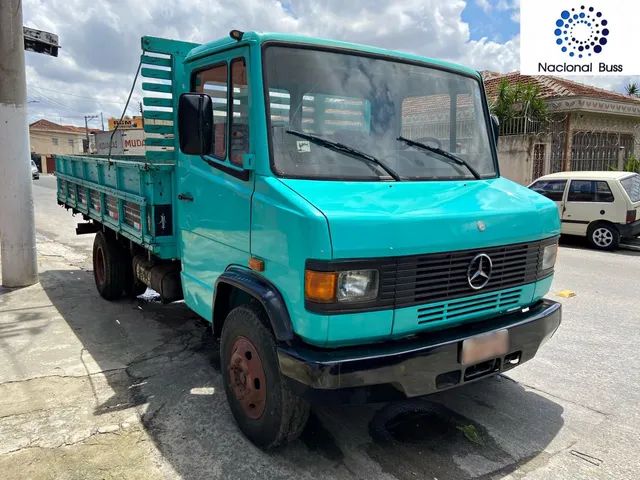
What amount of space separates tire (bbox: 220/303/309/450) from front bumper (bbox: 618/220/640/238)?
9.57m

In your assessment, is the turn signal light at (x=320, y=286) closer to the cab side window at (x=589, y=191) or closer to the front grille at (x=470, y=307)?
the front grille at (x=470, y=307)

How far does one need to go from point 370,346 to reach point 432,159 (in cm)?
139

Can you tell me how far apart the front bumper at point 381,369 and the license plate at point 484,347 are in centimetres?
4

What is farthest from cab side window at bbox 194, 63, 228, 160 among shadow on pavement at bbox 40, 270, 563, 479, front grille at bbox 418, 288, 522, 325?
shadow on pavement at bbox 40, 270, 563, 479

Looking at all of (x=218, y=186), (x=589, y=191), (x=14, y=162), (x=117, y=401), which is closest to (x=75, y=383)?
(x=117, y=401)

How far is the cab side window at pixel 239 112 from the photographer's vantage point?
3.09 metres

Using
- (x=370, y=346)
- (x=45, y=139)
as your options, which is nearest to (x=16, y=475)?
(x=370, y=346)

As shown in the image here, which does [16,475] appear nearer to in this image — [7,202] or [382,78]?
[382,78]

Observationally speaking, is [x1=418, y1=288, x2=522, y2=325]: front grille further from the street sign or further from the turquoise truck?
the street sign

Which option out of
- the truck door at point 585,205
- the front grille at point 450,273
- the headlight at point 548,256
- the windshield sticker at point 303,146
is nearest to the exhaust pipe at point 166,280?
the windshield sticker at point 303,146

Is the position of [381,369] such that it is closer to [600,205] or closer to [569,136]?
[600,205]

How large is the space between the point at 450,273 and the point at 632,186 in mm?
9626

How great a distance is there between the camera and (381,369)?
8.48 feet

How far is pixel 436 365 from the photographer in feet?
8.94
